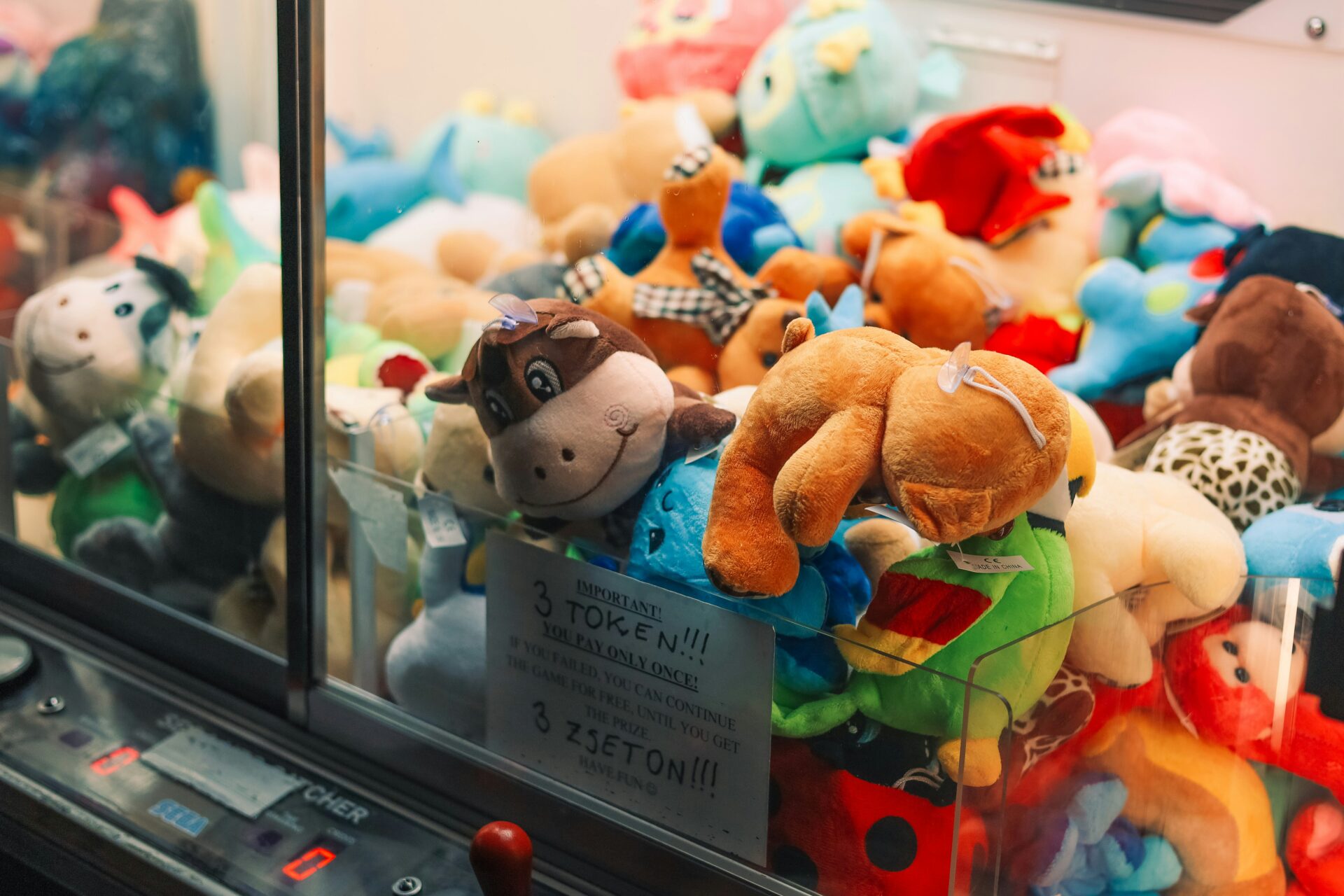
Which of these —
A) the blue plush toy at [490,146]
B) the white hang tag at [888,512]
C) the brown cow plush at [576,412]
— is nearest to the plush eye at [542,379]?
the brown cow plush at [576,412]

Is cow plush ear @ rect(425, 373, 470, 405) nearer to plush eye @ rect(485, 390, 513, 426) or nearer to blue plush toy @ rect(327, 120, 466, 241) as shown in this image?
plush eye @ rect(485, 390, 513, 426)

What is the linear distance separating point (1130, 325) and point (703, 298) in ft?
1.49

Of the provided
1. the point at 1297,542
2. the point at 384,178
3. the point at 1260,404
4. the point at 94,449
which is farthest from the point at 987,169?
the point at 94,449

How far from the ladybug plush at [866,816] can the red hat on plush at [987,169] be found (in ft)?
2.58

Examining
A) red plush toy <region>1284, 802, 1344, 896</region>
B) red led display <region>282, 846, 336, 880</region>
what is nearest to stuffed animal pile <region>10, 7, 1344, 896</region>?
red plush toy <region>1284, 802, 1344, 896</region>

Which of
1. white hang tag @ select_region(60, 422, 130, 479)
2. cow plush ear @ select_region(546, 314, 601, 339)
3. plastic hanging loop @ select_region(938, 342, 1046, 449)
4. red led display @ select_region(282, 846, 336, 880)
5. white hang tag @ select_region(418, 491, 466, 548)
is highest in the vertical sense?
plastic hanging loop @ select_region(938, 342, 1046, 449)

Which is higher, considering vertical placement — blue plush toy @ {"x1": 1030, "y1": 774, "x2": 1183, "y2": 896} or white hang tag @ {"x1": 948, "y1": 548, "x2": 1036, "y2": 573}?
white hang tag @ {"x1": 948, "y1": 548, "x2": 1036, "y2": 573}

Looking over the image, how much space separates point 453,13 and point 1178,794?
36.1 inches

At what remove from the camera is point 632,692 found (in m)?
0.82

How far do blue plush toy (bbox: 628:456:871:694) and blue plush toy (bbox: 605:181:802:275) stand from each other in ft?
1.32

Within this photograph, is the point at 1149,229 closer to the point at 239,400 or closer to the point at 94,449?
the point at 239,400

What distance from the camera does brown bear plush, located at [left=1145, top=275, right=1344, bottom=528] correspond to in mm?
951

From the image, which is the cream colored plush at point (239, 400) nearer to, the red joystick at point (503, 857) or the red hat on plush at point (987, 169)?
the red joystick at point (503, 857)

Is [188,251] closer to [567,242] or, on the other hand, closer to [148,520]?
[148,520]
